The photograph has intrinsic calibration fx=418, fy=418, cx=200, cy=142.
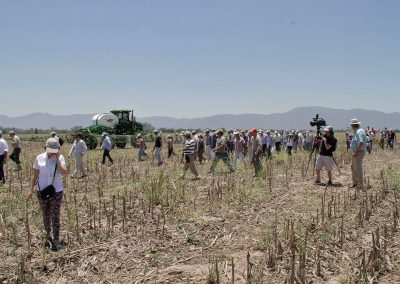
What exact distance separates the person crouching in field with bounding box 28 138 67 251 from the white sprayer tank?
25.0 meters

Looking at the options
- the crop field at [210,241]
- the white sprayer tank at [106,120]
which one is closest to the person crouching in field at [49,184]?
the crop field at [210,241]

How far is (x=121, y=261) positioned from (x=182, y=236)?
1249 millimetres

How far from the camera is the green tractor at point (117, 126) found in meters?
29.3

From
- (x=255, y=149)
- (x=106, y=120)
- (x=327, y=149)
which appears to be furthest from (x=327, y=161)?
(x=106, y=120)

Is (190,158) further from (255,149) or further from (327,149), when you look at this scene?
(327,149)

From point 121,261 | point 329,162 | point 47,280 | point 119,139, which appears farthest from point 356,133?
point 119,139

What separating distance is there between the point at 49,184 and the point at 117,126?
2562 cm

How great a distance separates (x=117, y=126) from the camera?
31.2 m

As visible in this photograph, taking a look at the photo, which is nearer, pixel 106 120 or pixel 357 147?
pixel 357 147

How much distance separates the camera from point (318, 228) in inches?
254

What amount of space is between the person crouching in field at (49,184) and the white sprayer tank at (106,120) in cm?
2496

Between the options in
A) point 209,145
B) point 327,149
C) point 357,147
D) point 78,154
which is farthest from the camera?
point 209,145

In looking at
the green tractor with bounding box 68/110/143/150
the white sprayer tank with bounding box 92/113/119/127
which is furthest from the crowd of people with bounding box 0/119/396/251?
the white sprayer tank with bounding box 92/113/119/127

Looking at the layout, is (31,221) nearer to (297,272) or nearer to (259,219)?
(259,219)
